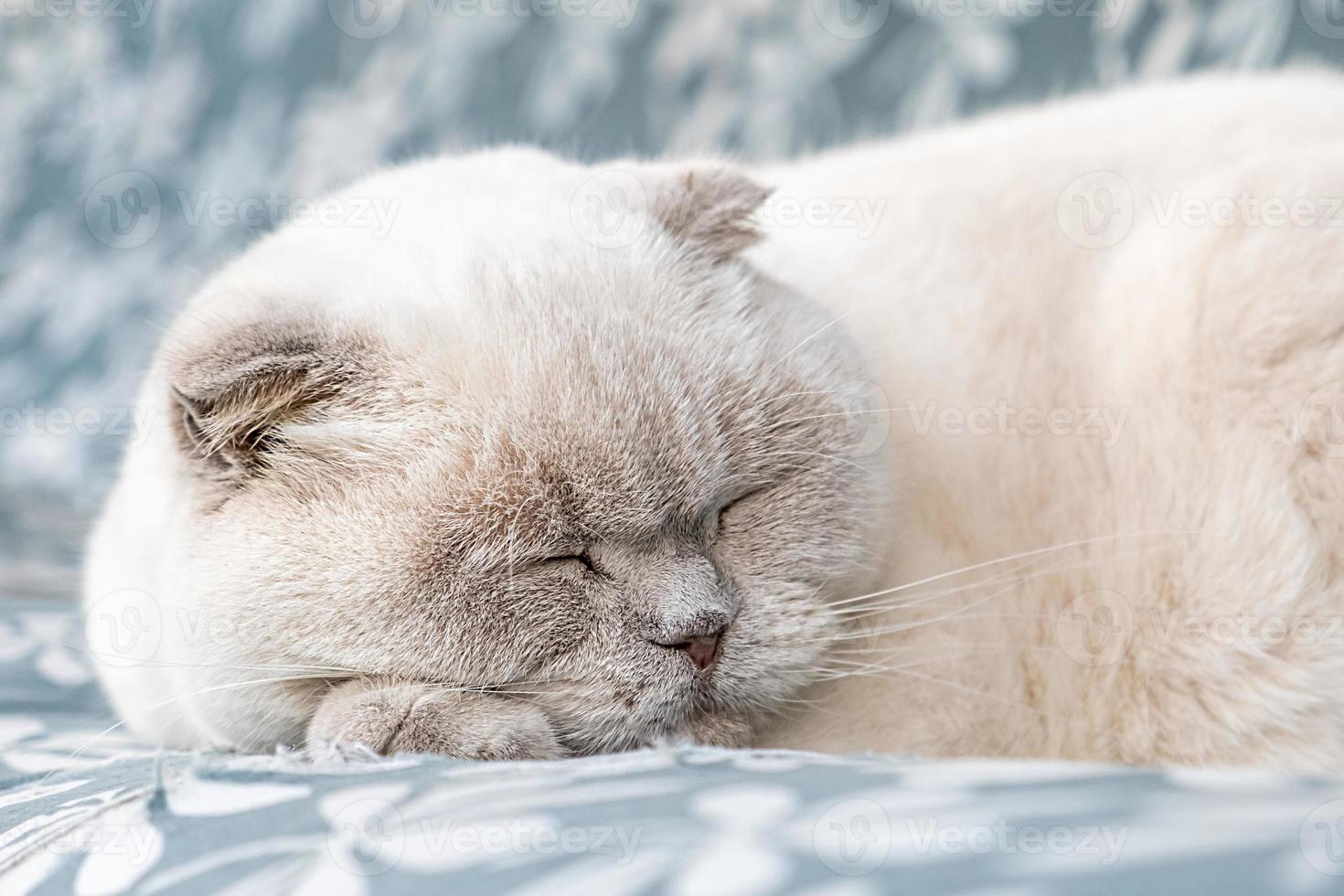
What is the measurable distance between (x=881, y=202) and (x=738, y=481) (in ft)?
2.15

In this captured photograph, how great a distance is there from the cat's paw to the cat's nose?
151 mm

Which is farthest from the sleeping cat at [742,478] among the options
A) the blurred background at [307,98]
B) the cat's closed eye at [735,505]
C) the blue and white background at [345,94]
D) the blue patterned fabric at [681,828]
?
the blurred background at [307,98]

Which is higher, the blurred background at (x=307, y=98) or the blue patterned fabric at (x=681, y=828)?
the blurred background at (x=307, y=98)

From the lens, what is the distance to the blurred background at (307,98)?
295 cm

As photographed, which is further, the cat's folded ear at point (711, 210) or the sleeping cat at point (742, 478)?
the cat's folded ear at point (711, 210)

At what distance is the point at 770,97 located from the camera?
3086mm

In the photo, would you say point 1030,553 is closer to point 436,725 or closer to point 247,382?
point 436,725

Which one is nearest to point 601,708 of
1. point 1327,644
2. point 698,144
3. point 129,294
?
point 1327,644

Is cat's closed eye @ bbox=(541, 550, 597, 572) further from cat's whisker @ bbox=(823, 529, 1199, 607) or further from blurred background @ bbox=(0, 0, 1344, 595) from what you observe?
blurred background @ bbox=(0, 0, 1344, 595)

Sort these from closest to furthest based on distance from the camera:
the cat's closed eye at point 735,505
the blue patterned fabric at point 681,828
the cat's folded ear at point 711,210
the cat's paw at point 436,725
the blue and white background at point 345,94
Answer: the blue patterned fabric at point 681,828, the cat's paw at point 436,725, the cat's closed eye at point 735,505, the cat's folded ear at point 711,210, the blue and white background at point 345,94

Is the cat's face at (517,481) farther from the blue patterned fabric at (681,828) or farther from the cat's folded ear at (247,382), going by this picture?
the blue patterned fabric at (681,828)

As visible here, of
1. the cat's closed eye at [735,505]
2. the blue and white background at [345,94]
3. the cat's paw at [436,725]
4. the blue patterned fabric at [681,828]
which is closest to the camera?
the blue patterned fabric at [681,828]

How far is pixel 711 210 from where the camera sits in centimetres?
138

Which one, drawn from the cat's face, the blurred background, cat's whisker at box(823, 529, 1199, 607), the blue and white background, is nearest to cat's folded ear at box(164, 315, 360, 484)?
the cat's face
